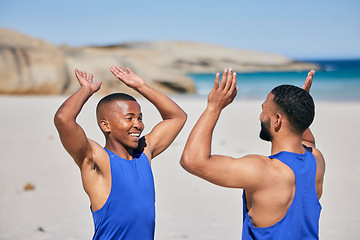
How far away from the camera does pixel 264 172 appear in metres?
2.61

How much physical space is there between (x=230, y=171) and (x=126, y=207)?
32.6 inches

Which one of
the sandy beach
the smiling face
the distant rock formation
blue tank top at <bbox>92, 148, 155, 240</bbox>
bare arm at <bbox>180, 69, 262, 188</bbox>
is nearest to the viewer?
bare arm at <bbox>180, 69, 262, 188</bbox>

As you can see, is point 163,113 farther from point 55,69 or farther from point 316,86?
point 316,86

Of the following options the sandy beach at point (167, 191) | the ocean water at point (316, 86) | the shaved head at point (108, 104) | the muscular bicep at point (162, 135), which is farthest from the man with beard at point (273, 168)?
the ocean water at point (316, 86)

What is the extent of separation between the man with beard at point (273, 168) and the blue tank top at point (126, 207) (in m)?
0.66

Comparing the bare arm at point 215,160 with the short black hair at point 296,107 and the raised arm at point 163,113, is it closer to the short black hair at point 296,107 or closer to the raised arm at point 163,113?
the short black hair at point 296,107

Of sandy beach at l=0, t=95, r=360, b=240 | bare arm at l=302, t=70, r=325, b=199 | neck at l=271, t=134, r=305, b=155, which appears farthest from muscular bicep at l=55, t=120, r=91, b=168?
sandy beach at l=0, t=95, r=360, b=240

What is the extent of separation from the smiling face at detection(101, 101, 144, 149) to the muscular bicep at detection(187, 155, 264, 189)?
0.82 meters

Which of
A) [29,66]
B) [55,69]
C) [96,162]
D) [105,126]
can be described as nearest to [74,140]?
[96,162]

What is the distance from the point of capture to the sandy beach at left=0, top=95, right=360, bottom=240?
603 centimetres

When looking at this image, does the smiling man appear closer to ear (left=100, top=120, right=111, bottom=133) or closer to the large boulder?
ear (left=100, top=120, right=111, bottom=133)

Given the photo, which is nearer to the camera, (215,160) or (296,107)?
(215,160)

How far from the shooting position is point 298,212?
266cm

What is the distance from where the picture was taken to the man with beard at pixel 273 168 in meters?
2.57
